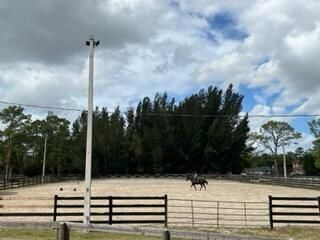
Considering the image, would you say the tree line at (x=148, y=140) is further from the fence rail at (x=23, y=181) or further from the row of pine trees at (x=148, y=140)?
the fence rail at (x=23, y=181)

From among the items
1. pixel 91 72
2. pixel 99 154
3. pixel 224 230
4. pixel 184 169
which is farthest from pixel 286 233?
pixel 99 154

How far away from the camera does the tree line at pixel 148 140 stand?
8619 centimetres

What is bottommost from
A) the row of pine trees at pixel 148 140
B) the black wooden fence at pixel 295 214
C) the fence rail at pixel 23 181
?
the black wooden fence at pixel 295 214

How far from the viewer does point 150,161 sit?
296 feet

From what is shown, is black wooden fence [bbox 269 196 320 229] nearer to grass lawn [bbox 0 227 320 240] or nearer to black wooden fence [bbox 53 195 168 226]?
grass lawn [bbox 0 227 320 240]

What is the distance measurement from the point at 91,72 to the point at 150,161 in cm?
7256

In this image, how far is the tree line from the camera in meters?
86.2

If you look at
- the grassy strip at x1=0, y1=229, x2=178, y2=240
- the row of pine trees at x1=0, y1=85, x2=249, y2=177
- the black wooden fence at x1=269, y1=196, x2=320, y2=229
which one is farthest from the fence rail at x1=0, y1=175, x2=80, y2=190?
the grassy strip at x1=0, y1=229, x2=178, y2=240

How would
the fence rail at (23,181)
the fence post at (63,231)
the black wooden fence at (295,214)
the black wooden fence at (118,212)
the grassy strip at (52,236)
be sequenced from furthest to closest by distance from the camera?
1. the fence rail at (23,181)
2. the black wooden fence at (295,214)
3. the black wooden fence at (118,212)
4. the grassy strip at (52,236)
5. the fence post at (63,231)

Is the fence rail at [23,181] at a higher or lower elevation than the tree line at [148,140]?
lower

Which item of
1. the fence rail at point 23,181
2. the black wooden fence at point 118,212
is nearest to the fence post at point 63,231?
the black wooden fence at point 118,212

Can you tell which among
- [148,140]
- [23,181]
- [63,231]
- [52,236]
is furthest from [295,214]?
[148,140]

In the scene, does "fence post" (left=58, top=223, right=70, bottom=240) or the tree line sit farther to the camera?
the tree line

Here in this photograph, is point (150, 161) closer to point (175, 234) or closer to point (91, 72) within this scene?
point (91, 72)
